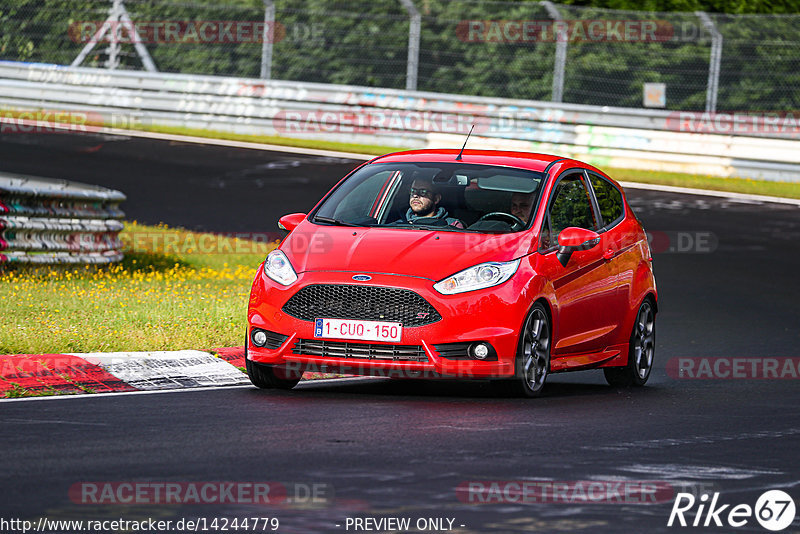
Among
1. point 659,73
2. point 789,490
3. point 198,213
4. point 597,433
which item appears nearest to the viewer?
point 789,490

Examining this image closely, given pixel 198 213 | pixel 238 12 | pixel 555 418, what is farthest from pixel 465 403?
pixel 238 12

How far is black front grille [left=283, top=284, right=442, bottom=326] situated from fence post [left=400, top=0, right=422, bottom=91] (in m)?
18.3

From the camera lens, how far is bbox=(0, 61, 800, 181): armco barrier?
84.2 ft

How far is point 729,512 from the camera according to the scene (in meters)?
6.67

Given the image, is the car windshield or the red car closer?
the red car

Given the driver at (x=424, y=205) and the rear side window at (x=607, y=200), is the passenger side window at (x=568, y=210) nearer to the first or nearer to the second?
the rear side window at (x=607, y=200)

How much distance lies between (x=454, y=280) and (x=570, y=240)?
1070mm

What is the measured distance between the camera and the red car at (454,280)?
9602 mm

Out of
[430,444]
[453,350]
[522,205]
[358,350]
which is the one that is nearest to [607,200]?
[522,205]

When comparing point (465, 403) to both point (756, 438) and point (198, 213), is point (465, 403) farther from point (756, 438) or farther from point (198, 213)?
point (198, 213)

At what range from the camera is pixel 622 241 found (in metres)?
11.6

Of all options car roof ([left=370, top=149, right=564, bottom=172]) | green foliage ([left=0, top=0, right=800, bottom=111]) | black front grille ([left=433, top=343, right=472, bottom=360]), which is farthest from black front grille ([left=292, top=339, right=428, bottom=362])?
green foliage ([left=0, top=0, right=800, bottom=111])

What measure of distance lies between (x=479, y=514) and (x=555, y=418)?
2866 millimetres

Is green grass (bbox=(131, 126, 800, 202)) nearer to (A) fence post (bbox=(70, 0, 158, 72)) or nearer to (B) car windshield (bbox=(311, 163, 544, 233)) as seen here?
(A) fence post (bbox=(70, 0, 158, 72))
